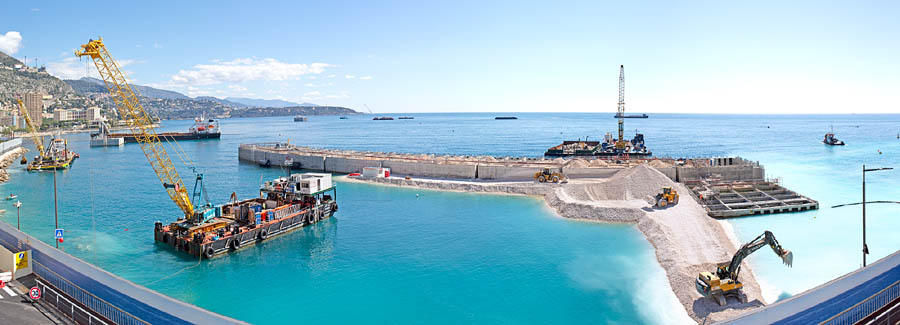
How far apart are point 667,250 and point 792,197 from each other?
25341mm

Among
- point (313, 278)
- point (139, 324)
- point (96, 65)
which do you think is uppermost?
point (96, 65)

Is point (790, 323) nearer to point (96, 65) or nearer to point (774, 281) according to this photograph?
point (774, 281)

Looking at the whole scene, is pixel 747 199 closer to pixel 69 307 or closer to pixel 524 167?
pixel 524 167

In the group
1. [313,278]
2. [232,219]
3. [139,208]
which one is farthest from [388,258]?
[139,208]

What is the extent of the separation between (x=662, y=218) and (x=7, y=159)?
104863 mm

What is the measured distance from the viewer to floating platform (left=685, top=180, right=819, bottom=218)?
136 feet

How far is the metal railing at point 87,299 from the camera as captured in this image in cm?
1498

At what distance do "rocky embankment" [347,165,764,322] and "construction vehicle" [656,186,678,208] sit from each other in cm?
70

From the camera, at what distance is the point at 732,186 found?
49.3 meters

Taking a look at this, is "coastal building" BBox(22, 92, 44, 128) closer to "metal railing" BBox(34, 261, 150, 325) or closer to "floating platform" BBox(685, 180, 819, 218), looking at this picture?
"metal railing" BBox(34, 261, 150, 325)

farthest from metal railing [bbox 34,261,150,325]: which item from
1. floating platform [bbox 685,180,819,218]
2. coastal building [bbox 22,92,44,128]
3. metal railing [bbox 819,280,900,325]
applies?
coastal building [bbox 22,92,44,128]

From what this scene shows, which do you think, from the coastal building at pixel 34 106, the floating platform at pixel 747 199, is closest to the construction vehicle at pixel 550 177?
the floating platform at pixel 747 199

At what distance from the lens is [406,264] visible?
94.8ft

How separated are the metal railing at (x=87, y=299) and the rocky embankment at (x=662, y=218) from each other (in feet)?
70.9
